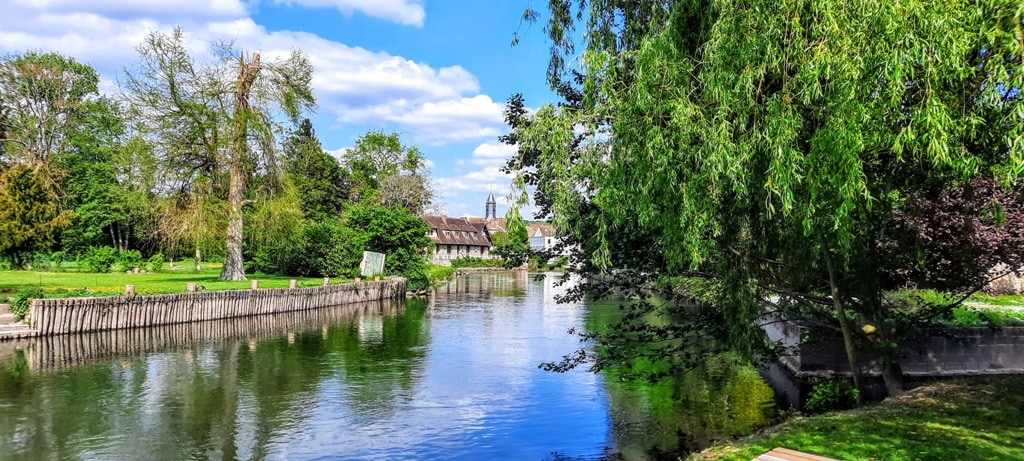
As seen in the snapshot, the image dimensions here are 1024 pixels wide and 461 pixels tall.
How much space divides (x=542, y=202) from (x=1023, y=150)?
6.93 m

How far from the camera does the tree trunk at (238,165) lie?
33.5 meters

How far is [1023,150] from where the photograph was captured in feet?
17.1

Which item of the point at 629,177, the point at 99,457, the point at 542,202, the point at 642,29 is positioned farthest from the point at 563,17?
the point at 99,457

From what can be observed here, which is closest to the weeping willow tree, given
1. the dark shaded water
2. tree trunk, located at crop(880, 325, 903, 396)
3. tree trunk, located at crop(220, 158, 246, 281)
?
tree trunk, located at crop(880, 325, 903, 396)

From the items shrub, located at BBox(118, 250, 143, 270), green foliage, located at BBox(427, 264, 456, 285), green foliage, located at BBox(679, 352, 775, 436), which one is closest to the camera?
green foliage, located at BBox(679, 352, 775, 436)

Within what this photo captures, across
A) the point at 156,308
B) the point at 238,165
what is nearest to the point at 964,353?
the point at 156,308

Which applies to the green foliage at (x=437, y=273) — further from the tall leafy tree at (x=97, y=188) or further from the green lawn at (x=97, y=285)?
the tall leafy tree at (x=97, y=188)

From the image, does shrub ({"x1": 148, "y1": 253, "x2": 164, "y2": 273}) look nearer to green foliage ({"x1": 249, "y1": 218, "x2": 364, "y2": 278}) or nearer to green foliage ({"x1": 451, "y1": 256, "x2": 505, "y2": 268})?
green foliage ({"x1": 249, "y1": 218, "x2": 364, "y2": 278})

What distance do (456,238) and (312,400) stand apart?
78.5m

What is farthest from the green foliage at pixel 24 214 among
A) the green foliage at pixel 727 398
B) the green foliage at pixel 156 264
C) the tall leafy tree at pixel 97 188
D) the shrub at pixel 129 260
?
the green foliage at pixel 727 398

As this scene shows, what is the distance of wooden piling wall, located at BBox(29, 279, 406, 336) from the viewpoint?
2175 centimetres

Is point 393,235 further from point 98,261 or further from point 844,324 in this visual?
point 844,324

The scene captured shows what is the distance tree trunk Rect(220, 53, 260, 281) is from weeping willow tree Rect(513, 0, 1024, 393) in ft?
95.2

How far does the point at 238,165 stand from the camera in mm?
34000
